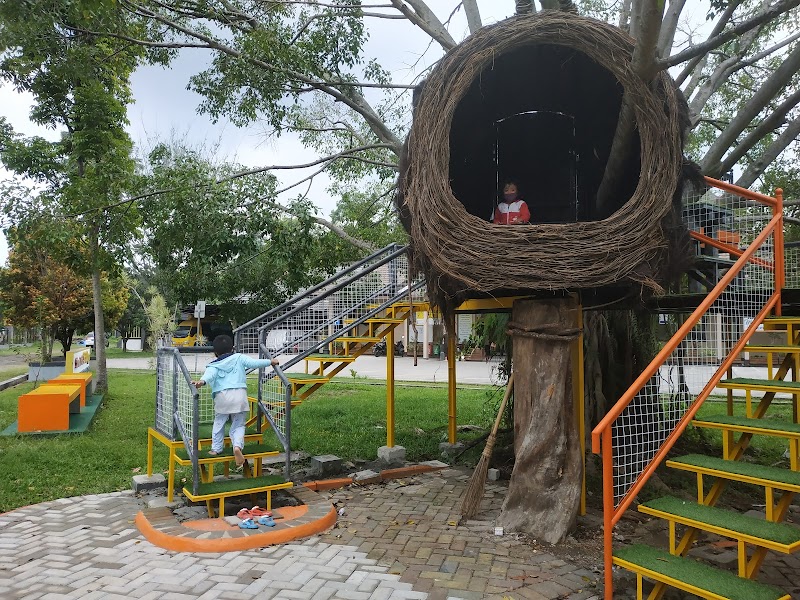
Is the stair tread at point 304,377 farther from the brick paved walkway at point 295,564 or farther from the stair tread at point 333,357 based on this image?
the brick paved walkway at point 295,564

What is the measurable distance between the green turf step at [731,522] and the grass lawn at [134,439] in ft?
15.8

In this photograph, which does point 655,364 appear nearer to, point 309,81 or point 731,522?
point 731,522

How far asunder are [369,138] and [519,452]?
9230 millimetres

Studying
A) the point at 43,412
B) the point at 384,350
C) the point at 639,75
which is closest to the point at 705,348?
the point at 639,75

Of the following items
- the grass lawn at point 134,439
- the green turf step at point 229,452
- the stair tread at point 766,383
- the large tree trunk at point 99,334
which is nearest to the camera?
the stair tread at point 766,383

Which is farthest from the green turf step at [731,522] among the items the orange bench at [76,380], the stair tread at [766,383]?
the orange bench at [76,380]

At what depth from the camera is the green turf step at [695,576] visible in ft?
10.6

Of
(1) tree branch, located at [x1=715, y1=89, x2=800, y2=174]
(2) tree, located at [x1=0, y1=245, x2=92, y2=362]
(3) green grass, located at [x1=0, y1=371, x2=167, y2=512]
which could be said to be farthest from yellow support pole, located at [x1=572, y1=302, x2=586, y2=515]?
(2) tree, located at [x1=0, y1=245, x2=92, y2=362]

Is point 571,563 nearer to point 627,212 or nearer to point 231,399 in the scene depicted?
point 627,212

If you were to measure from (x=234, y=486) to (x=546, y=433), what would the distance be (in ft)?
9.54

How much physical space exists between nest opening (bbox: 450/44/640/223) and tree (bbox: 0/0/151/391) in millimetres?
4525

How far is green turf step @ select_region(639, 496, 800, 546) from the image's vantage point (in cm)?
336

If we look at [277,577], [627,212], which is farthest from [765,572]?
[277,577]

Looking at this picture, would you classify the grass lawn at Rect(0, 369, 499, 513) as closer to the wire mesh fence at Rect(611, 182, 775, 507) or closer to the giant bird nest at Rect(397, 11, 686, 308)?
the wire mesh fence at Rect(611, 182, 775, 507)
